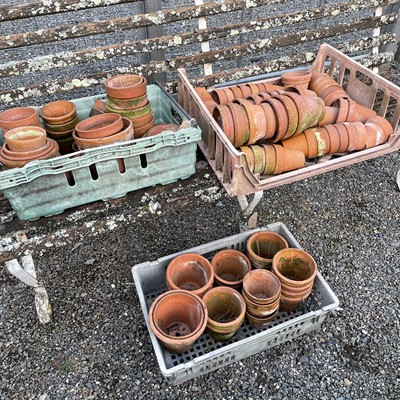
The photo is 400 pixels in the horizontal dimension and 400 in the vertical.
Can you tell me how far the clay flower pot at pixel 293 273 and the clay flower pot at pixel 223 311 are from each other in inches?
11.6

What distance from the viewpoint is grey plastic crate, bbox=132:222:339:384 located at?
210cm

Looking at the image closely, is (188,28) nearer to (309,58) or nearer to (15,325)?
(309,58)

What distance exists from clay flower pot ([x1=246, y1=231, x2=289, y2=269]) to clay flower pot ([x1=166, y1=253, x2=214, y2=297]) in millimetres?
311

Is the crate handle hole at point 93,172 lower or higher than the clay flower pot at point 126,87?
lower

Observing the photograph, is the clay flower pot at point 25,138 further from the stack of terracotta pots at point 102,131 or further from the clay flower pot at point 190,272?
the clay flower pot at point 190,272

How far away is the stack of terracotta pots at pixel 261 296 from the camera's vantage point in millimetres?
2189

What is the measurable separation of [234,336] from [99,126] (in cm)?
152

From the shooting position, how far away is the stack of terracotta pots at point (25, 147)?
6.40 feet

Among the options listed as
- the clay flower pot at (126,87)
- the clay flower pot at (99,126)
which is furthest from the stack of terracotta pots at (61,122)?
the clay flower pot at (126,87)

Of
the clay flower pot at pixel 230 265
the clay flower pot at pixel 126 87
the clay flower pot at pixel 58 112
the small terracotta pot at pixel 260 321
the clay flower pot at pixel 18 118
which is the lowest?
the small terracotta pot at pixel 260 321

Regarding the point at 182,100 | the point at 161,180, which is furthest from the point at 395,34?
the point at 161,180

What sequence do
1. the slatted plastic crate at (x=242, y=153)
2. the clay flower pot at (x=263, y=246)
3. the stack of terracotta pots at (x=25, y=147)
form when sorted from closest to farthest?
the stack of terracotta pots at (x=25, y=147)
the slatted plastic crate at (x=242, y=153)
the clay flower pot at (x=263, y=246)

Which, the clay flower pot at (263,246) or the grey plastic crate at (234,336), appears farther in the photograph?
the clay flower pot at (263,246)

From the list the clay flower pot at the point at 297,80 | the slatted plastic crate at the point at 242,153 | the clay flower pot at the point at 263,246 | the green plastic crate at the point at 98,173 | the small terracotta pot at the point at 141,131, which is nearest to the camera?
the green plastic crate at the point at 98,173
